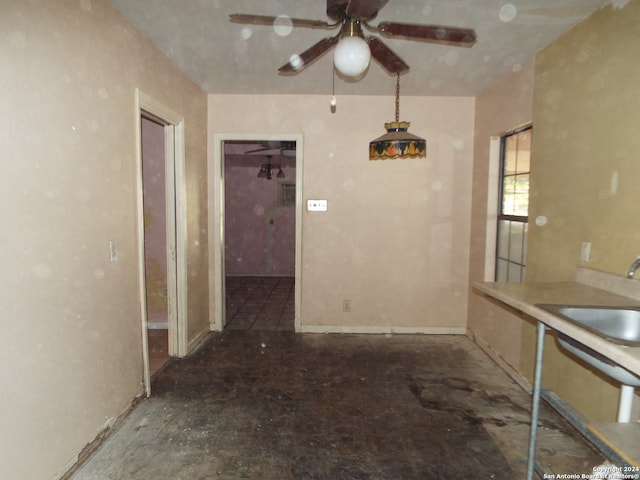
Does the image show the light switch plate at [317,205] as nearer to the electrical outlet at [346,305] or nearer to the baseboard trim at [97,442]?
the electrical outlet at [346,305]

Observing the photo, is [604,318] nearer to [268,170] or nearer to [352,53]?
[352,53]

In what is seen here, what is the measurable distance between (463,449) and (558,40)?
2722 millimetres

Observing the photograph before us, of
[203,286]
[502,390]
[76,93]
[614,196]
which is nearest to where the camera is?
[76,93]

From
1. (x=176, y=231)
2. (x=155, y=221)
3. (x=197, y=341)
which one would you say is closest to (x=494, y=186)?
(x=176, y=231)

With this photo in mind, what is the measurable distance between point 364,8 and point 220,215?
2.90 m

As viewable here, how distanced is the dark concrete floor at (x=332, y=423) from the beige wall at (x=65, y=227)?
1.19 feet

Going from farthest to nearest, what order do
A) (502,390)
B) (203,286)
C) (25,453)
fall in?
→ (203,286)
(502,390)
(25,453)

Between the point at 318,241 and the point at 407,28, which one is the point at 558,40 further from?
the point at 318,241

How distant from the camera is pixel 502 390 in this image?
2.91 m

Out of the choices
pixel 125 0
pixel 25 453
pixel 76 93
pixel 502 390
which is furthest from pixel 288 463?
pixel 125 0

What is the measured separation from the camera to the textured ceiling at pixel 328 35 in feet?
7.30

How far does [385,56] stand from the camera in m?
2.13

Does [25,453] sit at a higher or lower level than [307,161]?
lower

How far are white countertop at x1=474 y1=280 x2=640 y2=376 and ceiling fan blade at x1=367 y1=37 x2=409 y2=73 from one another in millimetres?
1376
